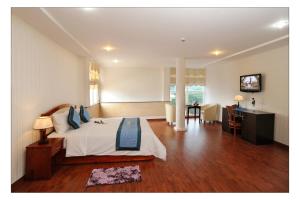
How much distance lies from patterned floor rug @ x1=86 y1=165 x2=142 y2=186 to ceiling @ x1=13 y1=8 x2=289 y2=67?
2.59 metres

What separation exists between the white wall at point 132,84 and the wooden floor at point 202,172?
14.4 ft

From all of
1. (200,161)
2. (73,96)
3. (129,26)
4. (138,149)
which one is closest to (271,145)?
(200,161)

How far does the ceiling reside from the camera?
257cm

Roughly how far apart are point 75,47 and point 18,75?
2067 millimetres

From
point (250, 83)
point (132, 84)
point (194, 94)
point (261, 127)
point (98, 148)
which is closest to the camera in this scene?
point (98, 148)

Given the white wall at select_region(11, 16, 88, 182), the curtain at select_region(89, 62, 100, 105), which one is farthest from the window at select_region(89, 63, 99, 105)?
the white wall at select_region(11, 16, 88, 182)

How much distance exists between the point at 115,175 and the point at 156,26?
271cm

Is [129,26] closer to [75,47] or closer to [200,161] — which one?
[75,47]

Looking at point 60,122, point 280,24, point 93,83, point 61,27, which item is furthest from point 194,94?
point 61,27

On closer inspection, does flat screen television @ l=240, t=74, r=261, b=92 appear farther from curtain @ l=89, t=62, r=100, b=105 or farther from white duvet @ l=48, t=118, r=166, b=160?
curtain @ l=89, t=62, r=100, b=105

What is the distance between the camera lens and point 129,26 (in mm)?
3131

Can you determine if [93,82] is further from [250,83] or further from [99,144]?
[250,83]

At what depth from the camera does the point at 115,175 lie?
288 centimetres

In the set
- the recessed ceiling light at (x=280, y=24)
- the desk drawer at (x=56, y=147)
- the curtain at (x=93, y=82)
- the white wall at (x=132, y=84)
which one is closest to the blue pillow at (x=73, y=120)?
the desk drawer at (x=56, y=147)
